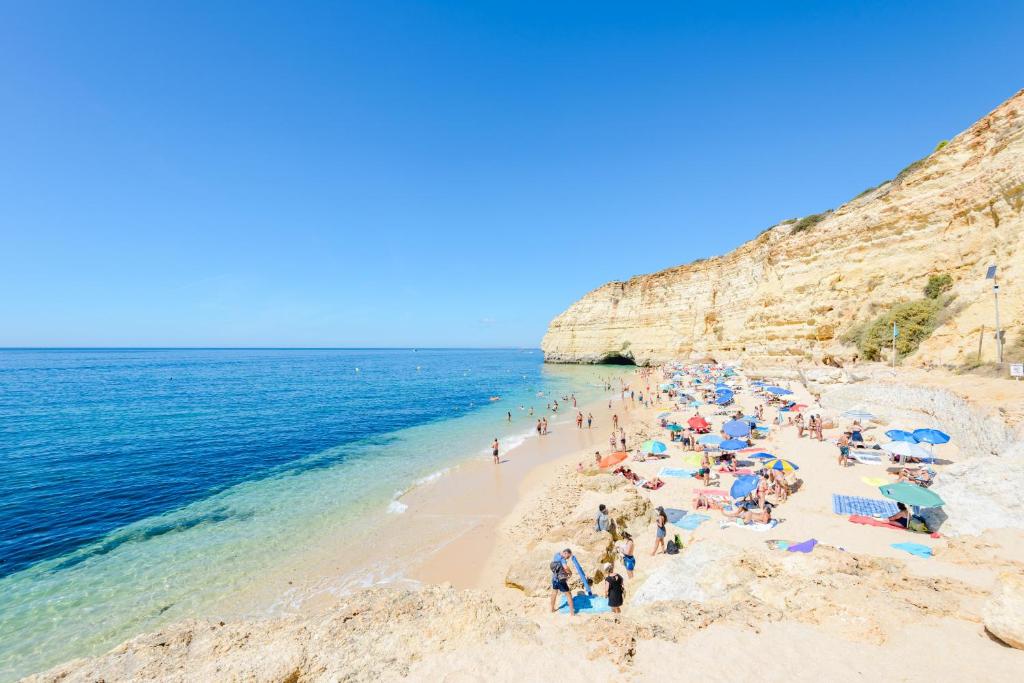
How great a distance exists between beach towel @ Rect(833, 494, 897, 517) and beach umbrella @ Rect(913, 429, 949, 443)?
368 centimetres

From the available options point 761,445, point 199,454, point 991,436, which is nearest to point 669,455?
point 761,445

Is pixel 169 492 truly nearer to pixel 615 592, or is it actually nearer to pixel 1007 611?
pixel 615 592

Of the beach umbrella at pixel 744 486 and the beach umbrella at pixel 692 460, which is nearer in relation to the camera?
the beach umbrella at pixel 744 486

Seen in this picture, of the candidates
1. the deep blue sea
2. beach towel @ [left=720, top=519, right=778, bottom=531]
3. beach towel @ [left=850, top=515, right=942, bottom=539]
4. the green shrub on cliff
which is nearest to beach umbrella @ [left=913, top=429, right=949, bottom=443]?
beach towel @ [left=850, top=515, right=942, bottom=539]

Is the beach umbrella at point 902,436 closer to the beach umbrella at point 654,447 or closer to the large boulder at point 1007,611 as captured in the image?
the beach umbrella at point 654,447

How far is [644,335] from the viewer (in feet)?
229

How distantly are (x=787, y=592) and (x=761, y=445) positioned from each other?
14126mm

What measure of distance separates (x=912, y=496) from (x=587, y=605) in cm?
748

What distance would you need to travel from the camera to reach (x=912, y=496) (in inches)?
358

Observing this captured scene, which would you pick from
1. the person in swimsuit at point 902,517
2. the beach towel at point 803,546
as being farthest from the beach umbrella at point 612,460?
the beach towel at point 803,546

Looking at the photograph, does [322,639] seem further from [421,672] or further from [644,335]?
[644,335]

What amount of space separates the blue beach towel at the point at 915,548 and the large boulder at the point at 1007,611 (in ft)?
13.2

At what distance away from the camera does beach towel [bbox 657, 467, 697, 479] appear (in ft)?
49.4

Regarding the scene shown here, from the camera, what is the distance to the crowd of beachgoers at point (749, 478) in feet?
28.4
